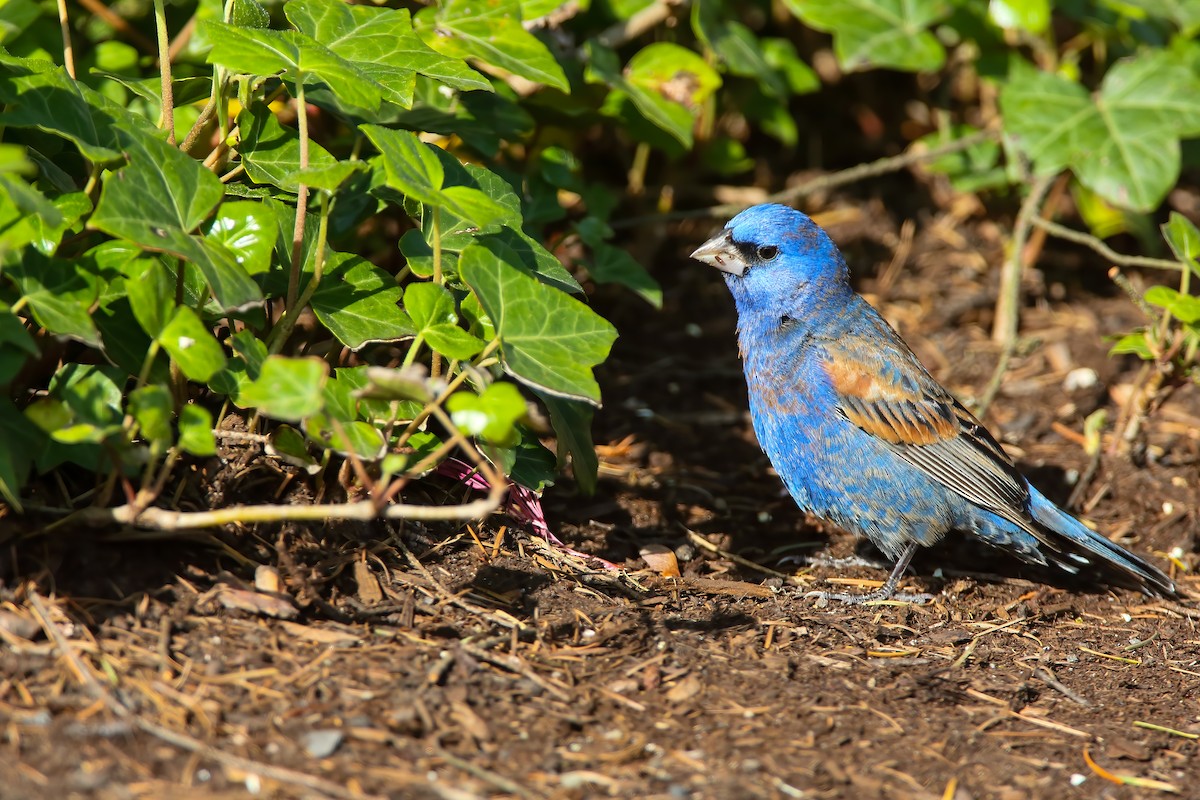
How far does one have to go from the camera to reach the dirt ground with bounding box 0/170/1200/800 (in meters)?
2.79

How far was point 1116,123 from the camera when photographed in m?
5.79

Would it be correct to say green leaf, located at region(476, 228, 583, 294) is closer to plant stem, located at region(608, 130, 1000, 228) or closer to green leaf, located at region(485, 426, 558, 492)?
green leaf, located at region(485, 426, 558, 492)

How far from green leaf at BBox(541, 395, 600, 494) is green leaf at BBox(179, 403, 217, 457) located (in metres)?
1.21

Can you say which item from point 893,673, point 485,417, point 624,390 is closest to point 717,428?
point 624,390

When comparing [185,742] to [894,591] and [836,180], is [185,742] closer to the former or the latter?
[894,591]

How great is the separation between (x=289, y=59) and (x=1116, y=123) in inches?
170

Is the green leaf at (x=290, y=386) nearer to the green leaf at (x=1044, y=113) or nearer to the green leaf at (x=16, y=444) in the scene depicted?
the green leaf at (x=16, y=444)

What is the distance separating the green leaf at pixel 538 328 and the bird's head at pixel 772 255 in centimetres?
141

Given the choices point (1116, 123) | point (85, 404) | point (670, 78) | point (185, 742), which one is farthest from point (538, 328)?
point (1116, 123)

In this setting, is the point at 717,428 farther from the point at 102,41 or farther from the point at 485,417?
the point at 102,41

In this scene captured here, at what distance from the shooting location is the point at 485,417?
287 centimetres

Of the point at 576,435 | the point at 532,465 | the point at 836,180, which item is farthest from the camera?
the point at 836,180

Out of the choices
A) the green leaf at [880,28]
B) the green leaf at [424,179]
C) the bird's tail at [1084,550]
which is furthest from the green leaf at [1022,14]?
the green leaf at [424,179]

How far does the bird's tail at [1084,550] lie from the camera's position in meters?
4.45
